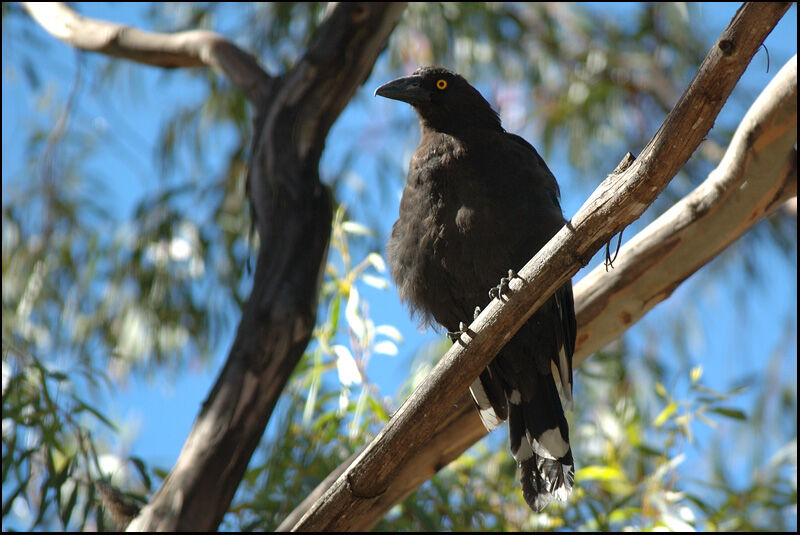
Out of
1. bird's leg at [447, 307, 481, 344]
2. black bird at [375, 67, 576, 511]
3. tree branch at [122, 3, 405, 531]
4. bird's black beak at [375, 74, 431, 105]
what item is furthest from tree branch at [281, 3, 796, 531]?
bird's black beak at [375, 74, 431, 105]

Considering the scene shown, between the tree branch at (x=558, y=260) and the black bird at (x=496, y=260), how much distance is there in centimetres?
62

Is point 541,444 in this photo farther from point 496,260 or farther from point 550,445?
point 496,260

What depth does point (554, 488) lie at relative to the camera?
2.69 m

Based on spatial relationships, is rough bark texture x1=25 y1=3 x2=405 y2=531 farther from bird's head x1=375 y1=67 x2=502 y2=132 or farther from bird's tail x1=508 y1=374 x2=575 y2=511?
bird's tail x1=508 y1=374 x2=575 y2=511

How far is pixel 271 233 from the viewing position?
3.12 m

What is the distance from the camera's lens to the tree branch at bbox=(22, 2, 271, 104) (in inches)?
140

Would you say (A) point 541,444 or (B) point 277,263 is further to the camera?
(B) point 277,263

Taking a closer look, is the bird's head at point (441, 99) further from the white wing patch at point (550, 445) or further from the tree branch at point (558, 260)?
the tree branch at point (558, 260)

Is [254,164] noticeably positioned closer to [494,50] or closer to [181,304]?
[181,304]

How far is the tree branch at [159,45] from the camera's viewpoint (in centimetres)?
355

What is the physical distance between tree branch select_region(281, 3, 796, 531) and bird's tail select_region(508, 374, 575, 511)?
0.60m

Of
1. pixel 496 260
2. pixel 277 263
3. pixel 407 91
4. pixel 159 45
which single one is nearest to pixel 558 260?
pixel 496 260

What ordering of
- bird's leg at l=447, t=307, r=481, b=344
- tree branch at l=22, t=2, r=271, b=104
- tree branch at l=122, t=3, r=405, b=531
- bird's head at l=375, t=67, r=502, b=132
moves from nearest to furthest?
bird's leg at l=447, t=307, r=481, b=344 < tree branch at l=122, t=3, r=405, b=531 < bird's head at l=375, t=67, r=502, b=132 < tree branch at l=22, t=2, r=271, b=104

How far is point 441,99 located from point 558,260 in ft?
4.51
